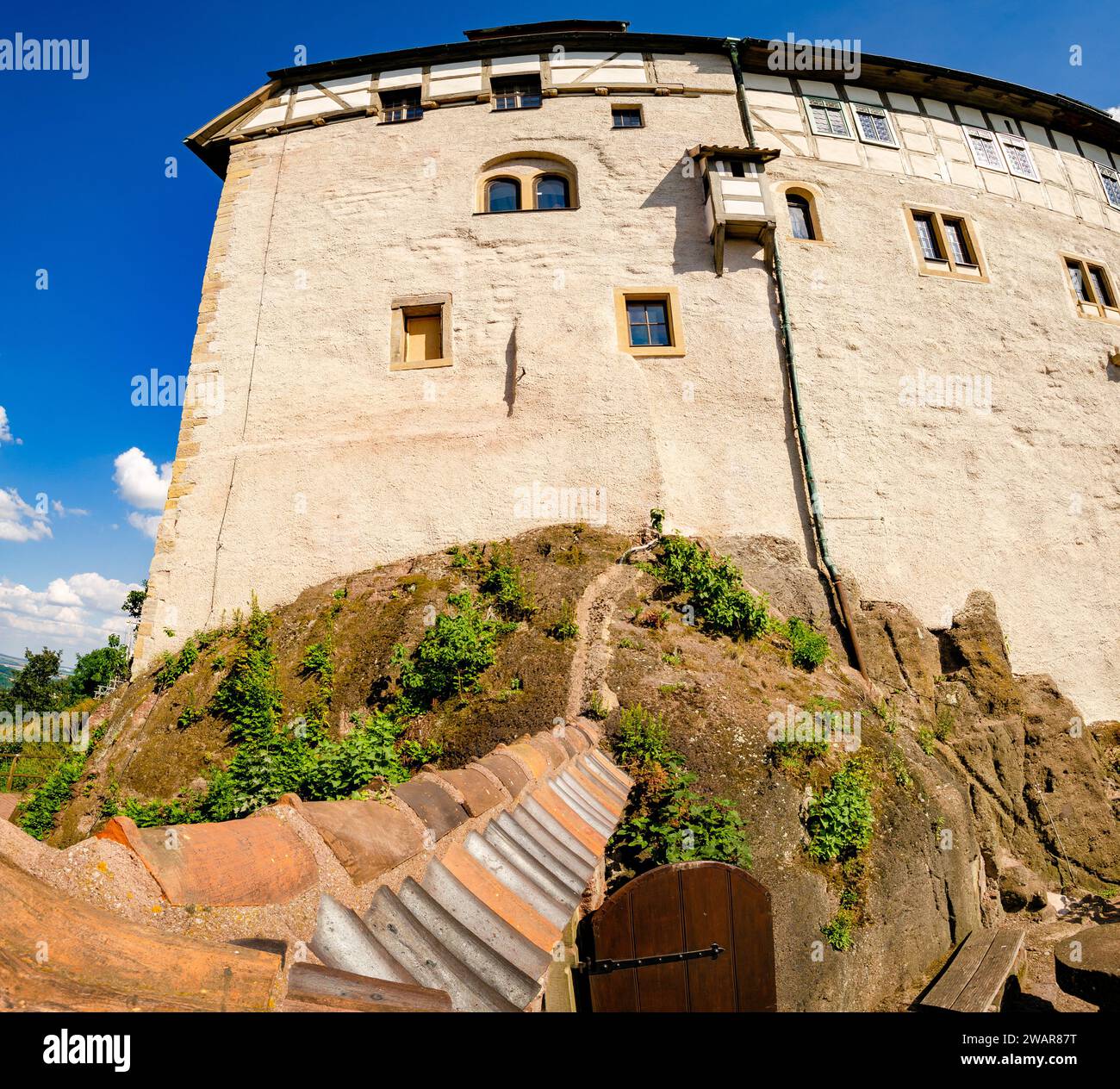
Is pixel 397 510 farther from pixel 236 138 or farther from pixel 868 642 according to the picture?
pixel 236 138

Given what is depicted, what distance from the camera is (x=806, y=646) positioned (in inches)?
345

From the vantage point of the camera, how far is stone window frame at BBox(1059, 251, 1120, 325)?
557 inches

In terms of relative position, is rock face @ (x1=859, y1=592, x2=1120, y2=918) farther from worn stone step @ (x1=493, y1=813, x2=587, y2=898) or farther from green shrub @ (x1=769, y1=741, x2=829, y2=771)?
worn stone step @ (x1=493, y1=813, x2=587, y2=898)

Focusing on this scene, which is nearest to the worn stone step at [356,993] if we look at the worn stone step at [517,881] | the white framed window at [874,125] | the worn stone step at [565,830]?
the worn stone step at [517,881]

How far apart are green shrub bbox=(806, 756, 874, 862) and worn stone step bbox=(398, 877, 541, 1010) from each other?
4685 millimetres

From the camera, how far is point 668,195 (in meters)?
12.9

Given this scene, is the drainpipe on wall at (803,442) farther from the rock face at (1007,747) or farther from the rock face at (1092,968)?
the rock face at (1092,968)

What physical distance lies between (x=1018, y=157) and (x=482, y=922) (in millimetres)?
20066

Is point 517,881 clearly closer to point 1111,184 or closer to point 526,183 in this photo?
point 526,183

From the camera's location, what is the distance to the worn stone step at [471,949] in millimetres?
1973

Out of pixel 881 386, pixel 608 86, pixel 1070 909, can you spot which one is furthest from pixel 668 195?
pixel 1070 909

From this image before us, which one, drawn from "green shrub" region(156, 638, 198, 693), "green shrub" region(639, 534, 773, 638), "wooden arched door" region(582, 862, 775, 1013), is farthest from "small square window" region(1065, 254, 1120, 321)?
"green shrub" region(156, 638, 198, 693)

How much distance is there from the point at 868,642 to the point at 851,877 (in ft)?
17.3

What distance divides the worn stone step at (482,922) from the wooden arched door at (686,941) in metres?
2.26
